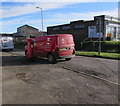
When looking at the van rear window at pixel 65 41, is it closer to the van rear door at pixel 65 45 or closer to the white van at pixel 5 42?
the van rear door at pixel 65 45

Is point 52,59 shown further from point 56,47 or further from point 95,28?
point 95,28

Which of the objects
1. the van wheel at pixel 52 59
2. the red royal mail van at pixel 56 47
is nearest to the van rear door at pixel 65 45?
the red royal mail van at pixel 56 47

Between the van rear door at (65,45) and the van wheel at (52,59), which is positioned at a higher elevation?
the van rear door at (65,45)

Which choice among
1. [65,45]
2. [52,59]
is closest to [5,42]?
[52,59]

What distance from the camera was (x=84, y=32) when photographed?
29.4 meters

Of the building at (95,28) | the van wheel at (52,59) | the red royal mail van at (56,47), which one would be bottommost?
the van wheel at (52,59)

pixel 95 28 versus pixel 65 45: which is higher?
pixel 95 28

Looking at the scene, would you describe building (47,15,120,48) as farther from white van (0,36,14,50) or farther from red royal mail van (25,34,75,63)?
red royal mail van (25,34,75,63)

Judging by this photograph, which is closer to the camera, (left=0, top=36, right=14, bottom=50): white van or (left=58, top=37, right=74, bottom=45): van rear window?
(left=58, top=37, right=74, bottom=45): van rear window

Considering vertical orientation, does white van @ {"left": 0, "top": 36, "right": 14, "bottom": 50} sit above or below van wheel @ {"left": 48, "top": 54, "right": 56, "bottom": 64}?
above

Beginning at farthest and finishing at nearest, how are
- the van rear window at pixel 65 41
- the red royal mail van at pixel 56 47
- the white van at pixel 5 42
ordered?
the white van at pixel 5 42
the van rear window at pixel 65 41
the red royal mail van at pixel 56 47

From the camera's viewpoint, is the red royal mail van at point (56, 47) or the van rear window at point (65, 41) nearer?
the red royal mail van at point (56, 47)

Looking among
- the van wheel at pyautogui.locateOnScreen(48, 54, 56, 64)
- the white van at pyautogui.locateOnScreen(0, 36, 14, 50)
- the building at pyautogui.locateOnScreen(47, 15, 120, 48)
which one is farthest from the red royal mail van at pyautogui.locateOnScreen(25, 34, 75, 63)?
the building at pyautogui.locateOnScreen(47, 15, 120, 48)

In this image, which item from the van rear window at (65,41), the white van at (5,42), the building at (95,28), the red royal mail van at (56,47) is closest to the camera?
the red royal mail van at (56,47)
